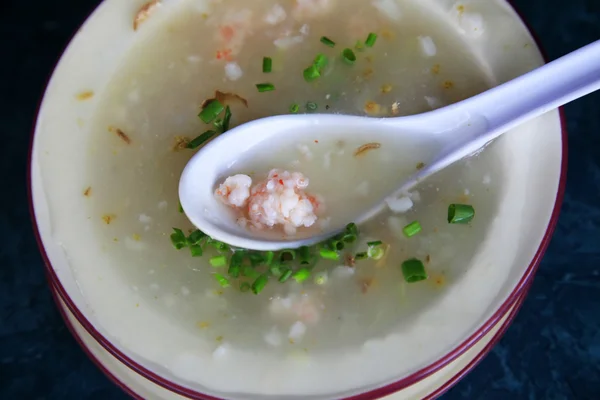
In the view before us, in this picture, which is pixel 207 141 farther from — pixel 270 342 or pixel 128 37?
pixel 270 342

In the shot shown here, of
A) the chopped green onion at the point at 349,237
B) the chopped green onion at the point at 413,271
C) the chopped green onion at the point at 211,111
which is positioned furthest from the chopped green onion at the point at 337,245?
the chopped green onion at the point at 211,111

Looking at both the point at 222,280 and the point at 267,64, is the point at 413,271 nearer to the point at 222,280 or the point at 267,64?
the point at 222,280

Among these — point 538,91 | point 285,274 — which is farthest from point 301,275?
point 538,91

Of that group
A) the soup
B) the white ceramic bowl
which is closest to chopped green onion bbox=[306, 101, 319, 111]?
the soup

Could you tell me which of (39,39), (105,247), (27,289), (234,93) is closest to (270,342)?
(105,247)

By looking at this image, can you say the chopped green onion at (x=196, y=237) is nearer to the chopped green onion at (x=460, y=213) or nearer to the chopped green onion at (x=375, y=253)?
the chopped green onion at (x=375, y=253)

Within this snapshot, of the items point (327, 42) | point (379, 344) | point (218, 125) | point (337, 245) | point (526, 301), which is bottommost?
point (526, 301)
